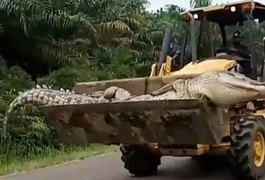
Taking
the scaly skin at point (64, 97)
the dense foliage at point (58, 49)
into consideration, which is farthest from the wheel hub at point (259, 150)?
the dense foliage at point (58, 49)

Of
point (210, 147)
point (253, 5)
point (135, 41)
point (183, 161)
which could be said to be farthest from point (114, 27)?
point (210, 147)

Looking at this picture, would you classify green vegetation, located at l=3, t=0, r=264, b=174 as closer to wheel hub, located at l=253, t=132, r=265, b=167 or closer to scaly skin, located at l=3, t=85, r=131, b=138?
wheel hub, located at l=253, t=132, r=265, b=167

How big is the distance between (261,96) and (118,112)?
1.98 m

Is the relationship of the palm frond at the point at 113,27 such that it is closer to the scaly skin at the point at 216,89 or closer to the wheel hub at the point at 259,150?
the wheel hub at the point at 259,150

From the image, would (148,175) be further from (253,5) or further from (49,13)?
(49,13)

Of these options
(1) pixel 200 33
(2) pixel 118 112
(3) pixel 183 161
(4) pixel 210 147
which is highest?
(1) pixel 200 33

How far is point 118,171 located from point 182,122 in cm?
300

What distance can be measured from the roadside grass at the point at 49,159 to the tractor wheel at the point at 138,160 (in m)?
2.19

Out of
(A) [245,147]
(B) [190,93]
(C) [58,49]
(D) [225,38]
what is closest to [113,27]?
(C) [58,49]

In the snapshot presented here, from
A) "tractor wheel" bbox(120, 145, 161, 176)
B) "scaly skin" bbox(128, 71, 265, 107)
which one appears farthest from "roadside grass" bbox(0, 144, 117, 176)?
"scaly skin" bbox(128, 71, 265, 107)

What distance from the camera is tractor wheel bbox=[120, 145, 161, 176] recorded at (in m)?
9.23

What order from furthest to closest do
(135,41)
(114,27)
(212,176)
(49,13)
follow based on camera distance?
(135,41)
(114,27)
(49,13)
(212,176)

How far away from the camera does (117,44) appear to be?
1928cm

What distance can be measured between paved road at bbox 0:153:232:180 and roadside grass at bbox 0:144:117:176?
0.39 metres
